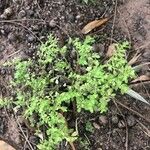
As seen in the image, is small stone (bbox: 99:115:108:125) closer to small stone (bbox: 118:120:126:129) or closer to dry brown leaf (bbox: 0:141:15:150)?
small stone (bbox: 118:120:126:129)

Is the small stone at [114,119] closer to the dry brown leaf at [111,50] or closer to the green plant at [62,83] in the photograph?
the green plant at [62,83]

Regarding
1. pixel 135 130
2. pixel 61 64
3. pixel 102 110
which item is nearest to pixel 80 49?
pixel 61 64

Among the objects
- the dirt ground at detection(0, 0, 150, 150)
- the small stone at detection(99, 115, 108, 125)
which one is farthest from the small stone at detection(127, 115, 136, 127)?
the small stone at detection(99, 115, 108, 125)

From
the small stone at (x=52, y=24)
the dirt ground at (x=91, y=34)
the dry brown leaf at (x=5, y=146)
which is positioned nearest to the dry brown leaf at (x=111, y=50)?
the dirt ground at (x=91, y=34)

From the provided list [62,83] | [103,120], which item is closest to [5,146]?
[62,83]

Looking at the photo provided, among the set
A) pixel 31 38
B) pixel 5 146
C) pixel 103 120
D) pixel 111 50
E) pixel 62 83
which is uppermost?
pixel 31 38

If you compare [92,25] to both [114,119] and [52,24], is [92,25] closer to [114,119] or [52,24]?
[52,24]
